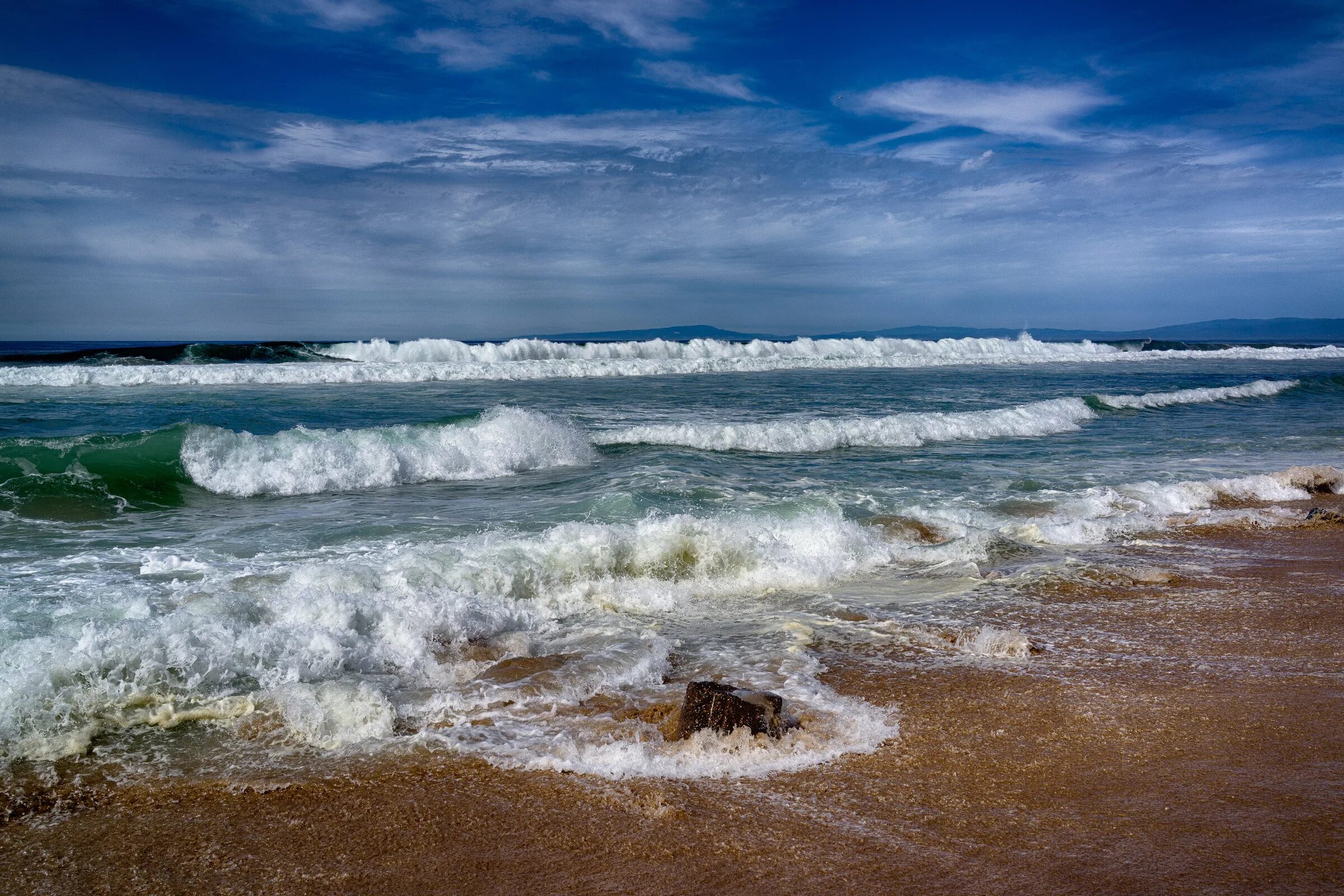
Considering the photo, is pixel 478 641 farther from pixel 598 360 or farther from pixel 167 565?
pixel 598 360

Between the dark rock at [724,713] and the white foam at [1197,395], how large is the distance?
66.4ft

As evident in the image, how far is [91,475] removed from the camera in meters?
8.93

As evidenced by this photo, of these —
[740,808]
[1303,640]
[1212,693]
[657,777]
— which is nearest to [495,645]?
[657,777]

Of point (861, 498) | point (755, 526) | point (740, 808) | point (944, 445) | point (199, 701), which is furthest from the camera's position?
point (944, 445)

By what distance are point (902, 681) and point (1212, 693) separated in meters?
1.46

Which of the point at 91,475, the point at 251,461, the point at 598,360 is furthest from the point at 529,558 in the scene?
the point at 598,360

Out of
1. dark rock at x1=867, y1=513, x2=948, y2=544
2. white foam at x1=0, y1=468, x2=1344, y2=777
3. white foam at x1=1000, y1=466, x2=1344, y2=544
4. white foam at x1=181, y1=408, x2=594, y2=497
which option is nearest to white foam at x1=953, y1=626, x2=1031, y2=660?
white foam at x1=0, y1=468, x2=1344, y2=777

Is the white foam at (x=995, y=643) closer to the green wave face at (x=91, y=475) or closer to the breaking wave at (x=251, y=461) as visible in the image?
the breaking wave at (x=251, y=461)

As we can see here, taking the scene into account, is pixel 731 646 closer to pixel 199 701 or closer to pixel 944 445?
pixel 199 701

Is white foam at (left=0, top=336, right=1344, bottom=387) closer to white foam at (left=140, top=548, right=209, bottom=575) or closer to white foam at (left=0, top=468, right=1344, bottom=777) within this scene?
white foam at (left=140, top=548, right=209, bottom=575)

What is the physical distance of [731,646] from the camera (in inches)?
192

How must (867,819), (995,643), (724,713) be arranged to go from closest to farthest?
1. (867,819)
2. (724,713)
3. (995,643)

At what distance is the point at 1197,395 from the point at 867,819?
25.6 meters

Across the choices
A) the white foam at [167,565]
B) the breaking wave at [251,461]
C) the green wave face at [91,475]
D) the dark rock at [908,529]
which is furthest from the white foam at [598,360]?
the dark rock at [908,529]
